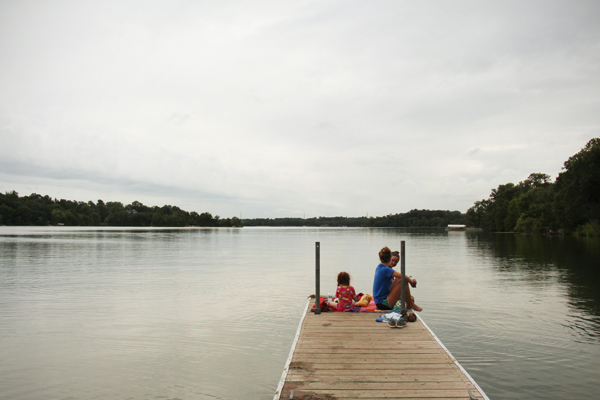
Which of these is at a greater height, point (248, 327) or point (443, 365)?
point (443, 365)

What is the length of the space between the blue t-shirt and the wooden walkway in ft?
5.20

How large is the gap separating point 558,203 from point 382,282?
84921mm

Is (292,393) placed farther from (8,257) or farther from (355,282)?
(8,257)

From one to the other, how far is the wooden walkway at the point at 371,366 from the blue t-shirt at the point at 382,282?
159 cm

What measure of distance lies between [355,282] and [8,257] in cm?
2935

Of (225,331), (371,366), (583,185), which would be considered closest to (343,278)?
(225,331)

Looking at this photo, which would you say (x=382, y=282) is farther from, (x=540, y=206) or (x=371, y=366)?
(x=540, y=206)

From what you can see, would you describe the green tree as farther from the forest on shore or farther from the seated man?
the seated man

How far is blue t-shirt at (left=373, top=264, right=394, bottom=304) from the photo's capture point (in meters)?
11.1

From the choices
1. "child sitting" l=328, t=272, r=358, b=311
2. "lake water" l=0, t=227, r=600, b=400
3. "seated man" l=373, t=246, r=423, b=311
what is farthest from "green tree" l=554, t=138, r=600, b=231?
"child sitting" l=328, t=272, r=358, b=311

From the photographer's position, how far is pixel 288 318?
14023 millimetres

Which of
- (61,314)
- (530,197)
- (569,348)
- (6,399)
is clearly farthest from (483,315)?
(530,197)

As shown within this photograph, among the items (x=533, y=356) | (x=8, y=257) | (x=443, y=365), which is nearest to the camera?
(x=443, y=365)

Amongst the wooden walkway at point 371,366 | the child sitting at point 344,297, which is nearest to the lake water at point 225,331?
the wooden walkway at point 371,366
